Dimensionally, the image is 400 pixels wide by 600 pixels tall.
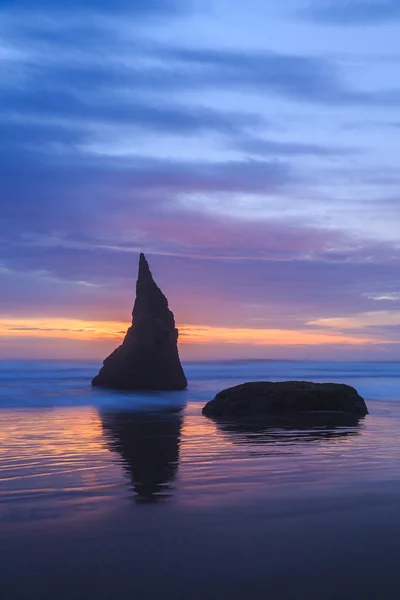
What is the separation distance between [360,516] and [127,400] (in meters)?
30.2

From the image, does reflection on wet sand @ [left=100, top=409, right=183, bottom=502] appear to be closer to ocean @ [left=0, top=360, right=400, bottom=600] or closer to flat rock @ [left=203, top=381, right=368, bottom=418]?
ocean @ [left=0, top=360, right=400, bottom=600]

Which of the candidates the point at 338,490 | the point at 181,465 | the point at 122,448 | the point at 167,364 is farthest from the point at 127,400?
the point at 338,490

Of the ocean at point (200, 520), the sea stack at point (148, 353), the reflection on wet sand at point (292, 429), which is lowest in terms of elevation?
the reflection on wet sand at point (292, 429)

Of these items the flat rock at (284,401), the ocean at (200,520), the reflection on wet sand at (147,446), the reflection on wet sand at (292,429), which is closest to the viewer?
the ocean at (200,520)

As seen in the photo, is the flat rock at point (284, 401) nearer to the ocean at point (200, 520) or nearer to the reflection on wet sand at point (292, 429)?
the reflection on wet sand at point (292, 429)

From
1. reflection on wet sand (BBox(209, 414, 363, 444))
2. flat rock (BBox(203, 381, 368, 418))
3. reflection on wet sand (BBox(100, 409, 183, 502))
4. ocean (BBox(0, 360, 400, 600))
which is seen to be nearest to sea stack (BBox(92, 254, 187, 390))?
reflection on wet sand (BBox(100, 409, 183, 502))

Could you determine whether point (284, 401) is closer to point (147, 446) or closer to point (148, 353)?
point (147, 446)

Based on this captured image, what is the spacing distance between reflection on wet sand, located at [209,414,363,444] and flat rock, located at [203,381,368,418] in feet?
4.46

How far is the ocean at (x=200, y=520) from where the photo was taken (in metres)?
5.56

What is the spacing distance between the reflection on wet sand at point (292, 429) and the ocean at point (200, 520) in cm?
86

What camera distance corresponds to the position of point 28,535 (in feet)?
22.8

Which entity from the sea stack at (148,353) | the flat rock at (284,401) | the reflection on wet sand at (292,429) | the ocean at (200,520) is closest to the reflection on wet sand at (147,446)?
the ocean at (200,520)

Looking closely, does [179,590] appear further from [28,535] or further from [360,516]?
[360,516]

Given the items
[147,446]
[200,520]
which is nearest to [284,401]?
[147,446]
